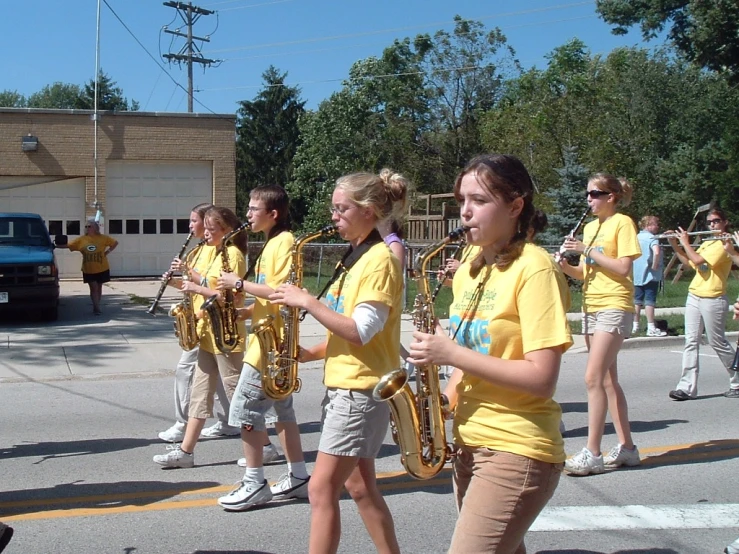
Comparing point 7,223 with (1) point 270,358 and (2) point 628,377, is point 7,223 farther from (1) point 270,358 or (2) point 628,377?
(1) point 270,358

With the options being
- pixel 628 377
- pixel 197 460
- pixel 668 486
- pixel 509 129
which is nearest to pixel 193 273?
pixel 197 460

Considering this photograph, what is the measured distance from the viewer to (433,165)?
43.1 metres

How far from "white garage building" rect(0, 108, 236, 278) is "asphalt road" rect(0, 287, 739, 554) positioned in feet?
44.1

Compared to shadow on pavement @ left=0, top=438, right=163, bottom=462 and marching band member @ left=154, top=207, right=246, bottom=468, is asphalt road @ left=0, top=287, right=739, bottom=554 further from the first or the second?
marching band member @ left=154, top=207, right=246, bottom=468

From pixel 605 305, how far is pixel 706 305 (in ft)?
11.0

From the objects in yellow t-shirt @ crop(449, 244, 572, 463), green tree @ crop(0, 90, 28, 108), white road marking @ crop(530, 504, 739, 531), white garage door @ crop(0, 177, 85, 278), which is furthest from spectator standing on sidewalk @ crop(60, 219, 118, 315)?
green tree @ crop(0, 90, 28, 108)

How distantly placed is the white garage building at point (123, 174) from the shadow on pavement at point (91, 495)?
17553mm

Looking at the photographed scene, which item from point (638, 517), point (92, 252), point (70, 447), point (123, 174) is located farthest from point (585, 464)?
point (123, 174)

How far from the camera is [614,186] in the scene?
6090mm

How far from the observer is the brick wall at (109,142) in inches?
866

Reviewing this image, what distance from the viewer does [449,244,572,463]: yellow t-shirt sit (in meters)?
2.86

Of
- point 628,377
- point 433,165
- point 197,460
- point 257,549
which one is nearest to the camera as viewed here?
point 257,549

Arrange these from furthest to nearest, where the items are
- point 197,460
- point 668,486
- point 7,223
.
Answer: point 7,223, point 197,460, point 668,486

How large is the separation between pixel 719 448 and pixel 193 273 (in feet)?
14.3
